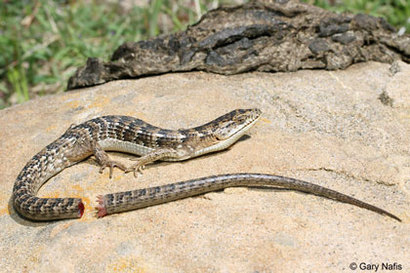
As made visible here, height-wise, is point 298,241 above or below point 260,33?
below

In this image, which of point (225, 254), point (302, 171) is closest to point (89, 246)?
point (225, 254)

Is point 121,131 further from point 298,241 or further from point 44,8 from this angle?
point 44,8

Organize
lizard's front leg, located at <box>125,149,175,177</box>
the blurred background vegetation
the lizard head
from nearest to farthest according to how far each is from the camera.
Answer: lizard's front leg, located at <box>125,149,175,177</box> < the lizard head < the blurred background vegetation

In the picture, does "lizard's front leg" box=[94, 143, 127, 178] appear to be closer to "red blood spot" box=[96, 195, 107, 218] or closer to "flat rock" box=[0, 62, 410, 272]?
"flat rock" box=[0, 62, 410, 272]

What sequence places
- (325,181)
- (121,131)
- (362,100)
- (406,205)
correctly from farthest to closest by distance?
(362,100) < (121,131) < (325,181) < (406,205)

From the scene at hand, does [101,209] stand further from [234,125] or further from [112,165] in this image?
[234,125]

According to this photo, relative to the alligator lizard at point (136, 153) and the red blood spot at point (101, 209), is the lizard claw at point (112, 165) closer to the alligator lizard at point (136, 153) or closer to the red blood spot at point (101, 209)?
the alligator lizard at point (136, 153)

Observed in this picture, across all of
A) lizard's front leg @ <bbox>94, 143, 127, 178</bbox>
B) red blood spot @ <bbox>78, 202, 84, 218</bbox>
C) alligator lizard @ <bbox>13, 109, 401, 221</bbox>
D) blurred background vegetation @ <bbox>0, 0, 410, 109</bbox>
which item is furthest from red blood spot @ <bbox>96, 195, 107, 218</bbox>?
blurred background vegetation @ <bbox>0, 0, 410, 109</bbox>
